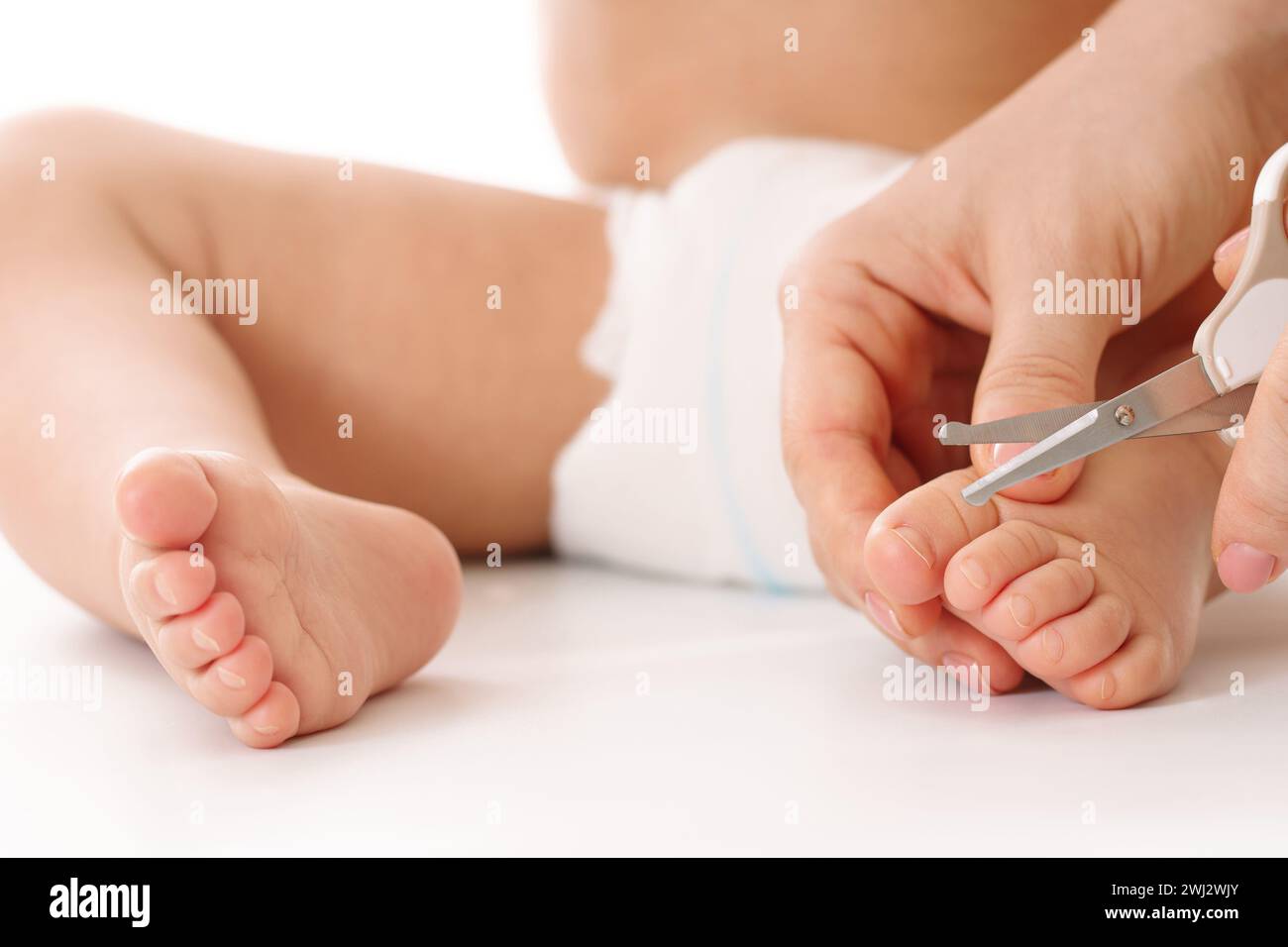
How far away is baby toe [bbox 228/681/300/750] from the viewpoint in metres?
0.62

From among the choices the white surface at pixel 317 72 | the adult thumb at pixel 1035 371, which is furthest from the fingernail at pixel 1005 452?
the white surface at pixel 317 72

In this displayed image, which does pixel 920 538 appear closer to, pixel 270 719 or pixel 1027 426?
pixel 1027 426

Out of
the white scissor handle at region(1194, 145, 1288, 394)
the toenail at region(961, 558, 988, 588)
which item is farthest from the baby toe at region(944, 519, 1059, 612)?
the white scissor handle at region(1194, 145, 1288, 394)

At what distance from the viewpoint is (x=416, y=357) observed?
1054 mm

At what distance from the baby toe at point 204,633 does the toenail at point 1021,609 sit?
36 centimetres

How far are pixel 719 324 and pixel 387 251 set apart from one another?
0.27m

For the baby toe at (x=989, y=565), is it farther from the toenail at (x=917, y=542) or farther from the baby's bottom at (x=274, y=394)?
the baby's bottom at (x=274, y=394)

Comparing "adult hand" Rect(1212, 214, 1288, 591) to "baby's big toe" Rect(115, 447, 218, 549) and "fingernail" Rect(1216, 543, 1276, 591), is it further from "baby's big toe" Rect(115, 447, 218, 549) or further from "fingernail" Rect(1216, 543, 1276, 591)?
"baby's big toe" Rect(115, 447, 218, 549)

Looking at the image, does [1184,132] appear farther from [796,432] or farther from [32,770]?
[32,770]

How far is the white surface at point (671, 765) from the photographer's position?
517mm

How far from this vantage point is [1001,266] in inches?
29.0

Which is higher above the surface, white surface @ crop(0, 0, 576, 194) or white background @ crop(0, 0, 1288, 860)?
white surface @ crop(0, 0, 576, 194)

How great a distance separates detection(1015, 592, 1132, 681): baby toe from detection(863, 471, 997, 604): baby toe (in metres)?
0.05

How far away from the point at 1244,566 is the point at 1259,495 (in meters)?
0.04
